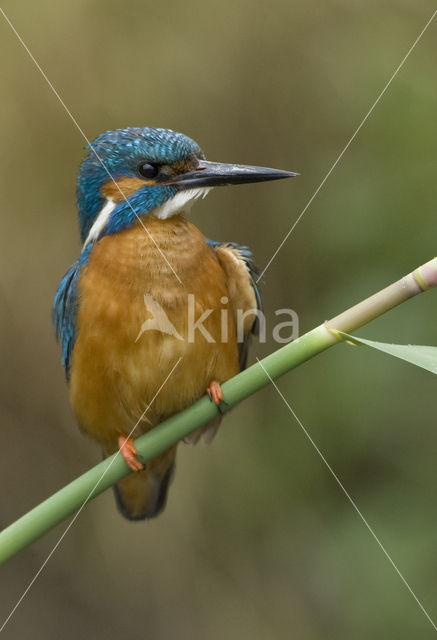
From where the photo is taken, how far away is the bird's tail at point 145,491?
2.29m

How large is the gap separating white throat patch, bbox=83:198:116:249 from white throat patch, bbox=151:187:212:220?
0.13 m

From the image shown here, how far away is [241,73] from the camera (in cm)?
286

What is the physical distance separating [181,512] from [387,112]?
5.60 feet

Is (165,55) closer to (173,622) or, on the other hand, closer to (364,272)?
(364,272)

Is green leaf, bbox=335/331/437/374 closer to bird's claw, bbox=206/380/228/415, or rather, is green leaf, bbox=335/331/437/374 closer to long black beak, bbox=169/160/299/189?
bird's claw, bbox=206/380/228/415

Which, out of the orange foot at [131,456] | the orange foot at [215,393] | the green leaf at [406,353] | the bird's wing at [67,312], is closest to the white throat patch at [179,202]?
the bird's wing at [67,312]

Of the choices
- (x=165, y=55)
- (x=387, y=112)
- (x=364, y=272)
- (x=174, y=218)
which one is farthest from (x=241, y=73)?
(x=174, y=218)

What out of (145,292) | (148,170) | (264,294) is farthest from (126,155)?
(264,294)

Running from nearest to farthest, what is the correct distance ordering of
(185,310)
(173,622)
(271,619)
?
(185,310)
(271,619)
(173,622)

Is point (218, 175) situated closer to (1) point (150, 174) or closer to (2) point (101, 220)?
(1) point (150, 174)

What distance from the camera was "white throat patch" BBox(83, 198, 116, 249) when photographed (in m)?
1.97

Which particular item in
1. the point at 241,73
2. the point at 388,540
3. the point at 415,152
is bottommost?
the point at 388,540

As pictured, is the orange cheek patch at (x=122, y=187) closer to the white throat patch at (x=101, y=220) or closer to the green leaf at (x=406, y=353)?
the white throat patch at (x=101, y=220)

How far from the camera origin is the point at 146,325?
1.84 meters
